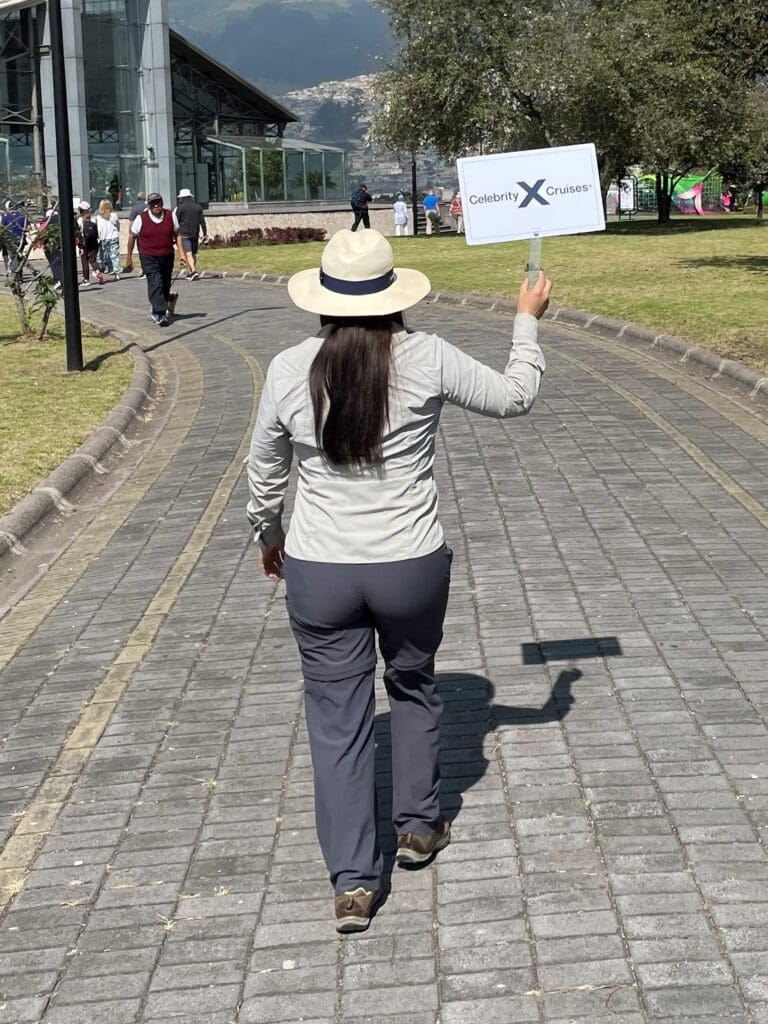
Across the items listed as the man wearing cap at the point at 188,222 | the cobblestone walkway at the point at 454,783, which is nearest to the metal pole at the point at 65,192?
the cobblestone walkway at the point at 454,783

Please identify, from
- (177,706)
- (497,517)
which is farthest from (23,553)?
(177,706)

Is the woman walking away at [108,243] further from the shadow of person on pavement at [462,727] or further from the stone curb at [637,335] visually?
the shadow of person on pavement at [462,727]

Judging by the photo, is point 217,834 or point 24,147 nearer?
point 217,834

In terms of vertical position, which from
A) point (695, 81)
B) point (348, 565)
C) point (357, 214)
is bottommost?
point (348, 565)

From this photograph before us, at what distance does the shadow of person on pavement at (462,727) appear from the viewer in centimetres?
502

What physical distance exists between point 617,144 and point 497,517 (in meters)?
35.8

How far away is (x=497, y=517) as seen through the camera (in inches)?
363

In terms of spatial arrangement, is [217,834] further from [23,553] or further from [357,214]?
[357,214]

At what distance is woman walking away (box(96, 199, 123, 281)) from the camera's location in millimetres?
30172

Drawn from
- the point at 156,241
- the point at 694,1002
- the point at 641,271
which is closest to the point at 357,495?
the point at 694,1002

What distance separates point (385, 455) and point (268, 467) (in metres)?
0.38

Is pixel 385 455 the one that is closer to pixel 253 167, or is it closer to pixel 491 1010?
pixel 491 1010

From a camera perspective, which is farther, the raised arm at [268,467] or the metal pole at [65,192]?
the metal pole at [65,192]

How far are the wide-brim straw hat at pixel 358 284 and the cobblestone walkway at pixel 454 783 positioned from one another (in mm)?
1753
